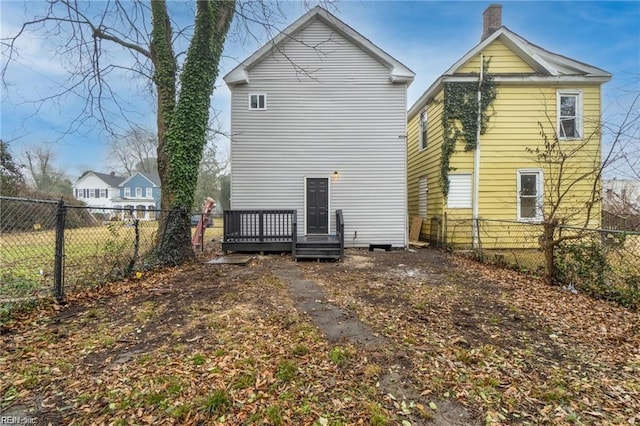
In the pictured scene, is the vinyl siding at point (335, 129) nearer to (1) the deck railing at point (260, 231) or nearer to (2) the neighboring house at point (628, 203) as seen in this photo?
(1) the deck railing at point (260, 231)

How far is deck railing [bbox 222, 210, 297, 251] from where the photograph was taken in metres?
8.93

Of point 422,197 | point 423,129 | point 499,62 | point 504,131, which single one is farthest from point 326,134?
point 499,62

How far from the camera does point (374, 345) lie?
10.4ft

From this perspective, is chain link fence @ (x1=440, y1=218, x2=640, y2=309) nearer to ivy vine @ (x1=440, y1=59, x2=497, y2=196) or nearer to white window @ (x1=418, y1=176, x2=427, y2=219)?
ivy vine @ (x1=440, y1=59, x2=497, y2=196)

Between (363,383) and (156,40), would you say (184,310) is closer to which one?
(363,383)

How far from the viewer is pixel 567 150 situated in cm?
1013

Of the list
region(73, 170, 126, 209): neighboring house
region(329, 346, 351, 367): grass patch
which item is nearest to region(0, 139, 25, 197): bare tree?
region(329, 346, 351, 367): grass patch

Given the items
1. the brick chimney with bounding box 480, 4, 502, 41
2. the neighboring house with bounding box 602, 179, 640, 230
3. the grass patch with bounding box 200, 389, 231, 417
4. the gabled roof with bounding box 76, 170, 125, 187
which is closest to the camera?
the grass patch with bounding box 200, 389, 231, 417

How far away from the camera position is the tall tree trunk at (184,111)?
7.25m

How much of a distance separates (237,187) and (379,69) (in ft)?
20.7

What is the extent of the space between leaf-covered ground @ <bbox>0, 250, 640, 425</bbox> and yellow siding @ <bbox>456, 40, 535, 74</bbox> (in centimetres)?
832

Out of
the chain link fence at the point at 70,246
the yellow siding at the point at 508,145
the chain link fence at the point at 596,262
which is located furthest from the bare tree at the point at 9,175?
the chain link fence at the point at 596,262

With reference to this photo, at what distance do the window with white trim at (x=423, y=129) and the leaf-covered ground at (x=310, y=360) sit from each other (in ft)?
27.6

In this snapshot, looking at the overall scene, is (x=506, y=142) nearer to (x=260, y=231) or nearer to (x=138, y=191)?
(x=260, y=231)
